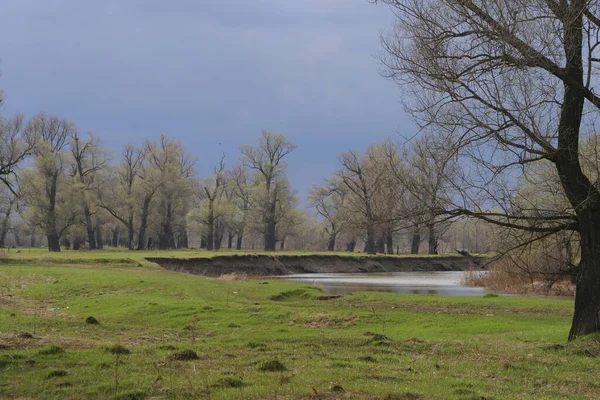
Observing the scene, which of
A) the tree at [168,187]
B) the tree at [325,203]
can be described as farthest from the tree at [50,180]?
the tree at [325,203]

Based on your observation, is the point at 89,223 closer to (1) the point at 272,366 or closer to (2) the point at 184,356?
(2) the point at 184,356

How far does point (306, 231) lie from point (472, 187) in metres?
124

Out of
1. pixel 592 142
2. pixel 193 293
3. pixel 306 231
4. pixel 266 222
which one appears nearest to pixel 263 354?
pixel 592 142

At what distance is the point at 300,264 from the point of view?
73.8m

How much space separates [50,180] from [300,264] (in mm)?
33859

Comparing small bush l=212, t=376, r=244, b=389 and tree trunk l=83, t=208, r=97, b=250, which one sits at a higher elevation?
tree trunk l=83, t=208, r=97, b=250

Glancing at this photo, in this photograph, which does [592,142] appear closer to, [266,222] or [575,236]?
[575,236]

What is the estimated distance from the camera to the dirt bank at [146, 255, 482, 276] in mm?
56125

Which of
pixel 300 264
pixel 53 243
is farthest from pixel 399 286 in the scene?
pixel 53 243

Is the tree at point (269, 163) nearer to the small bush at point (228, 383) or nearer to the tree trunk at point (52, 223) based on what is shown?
the tree trunk at point (52, 223)

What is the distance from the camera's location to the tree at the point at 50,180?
74.2m

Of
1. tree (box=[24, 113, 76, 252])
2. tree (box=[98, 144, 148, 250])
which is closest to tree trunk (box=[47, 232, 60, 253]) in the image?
tree (box=[24, 113, 76, 252])

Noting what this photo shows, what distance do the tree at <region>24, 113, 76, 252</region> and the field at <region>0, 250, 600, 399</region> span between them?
49.2 metres

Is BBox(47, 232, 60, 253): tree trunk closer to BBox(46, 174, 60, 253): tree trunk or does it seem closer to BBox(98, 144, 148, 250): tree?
BBox(46, 174, 60, 253): tree trunk
